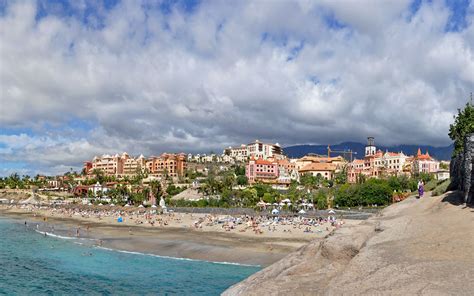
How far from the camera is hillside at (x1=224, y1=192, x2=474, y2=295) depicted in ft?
33.7

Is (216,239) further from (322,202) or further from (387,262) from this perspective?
(322,202)

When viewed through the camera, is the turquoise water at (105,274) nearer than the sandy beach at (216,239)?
Yes

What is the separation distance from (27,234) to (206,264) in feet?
114

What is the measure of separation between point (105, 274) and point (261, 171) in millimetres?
131198

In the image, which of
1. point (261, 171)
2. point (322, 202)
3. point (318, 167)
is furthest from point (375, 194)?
point (318, 167)

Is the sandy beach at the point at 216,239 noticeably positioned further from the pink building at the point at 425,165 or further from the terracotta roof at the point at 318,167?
the terracotta roof at the point at 318,167

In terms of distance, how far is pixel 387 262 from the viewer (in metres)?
12.0

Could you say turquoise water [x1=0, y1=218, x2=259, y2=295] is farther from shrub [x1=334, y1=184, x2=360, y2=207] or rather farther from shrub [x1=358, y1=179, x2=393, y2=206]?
shrub [x1=358, y1=179, x2=393, y2=206]

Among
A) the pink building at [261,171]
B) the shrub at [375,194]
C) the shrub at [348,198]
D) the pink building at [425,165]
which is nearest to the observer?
the shrub at [375,194]

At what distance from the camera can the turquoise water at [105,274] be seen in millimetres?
25047

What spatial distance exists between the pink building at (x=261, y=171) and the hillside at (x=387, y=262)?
135095 mm

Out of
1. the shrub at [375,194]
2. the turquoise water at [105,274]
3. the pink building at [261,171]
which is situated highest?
the pink building at [261,171]

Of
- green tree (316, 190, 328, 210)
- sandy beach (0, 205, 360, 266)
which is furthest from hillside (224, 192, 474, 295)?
green tree (316, 190, 328, 210)

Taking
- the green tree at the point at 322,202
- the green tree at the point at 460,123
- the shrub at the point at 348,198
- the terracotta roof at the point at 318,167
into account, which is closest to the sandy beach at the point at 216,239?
the green tree at the point at 460,123
